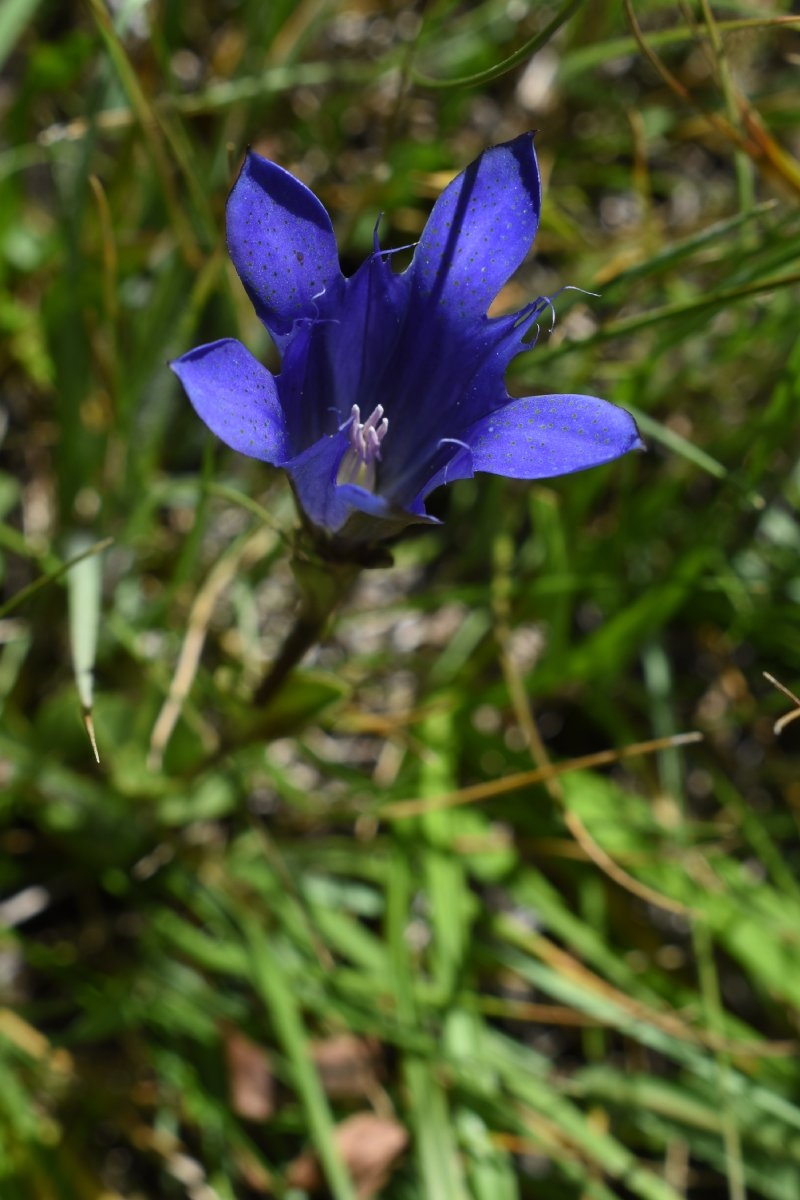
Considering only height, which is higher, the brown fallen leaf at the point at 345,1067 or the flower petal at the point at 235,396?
the flower petal at the point at 235,396

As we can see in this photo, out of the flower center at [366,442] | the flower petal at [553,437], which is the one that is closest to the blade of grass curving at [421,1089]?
the flower center at [366,442]

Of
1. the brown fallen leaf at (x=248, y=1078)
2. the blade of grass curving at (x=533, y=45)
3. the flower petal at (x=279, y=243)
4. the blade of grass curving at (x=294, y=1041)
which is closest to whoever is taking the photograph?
the flower petal at (x=279, y=243)

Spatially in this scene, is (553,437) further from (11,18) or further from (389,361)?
(11,18)

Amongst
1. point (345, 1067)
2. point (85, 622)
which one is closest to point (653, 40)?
point (85, 622)

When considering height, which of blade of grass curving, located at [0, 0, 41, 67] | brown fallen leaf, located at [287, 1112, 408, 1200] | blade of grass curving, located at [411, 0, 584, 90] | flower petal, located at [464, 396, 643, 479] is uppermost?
blade of grass curving, located at [0, 0, 41, 67]

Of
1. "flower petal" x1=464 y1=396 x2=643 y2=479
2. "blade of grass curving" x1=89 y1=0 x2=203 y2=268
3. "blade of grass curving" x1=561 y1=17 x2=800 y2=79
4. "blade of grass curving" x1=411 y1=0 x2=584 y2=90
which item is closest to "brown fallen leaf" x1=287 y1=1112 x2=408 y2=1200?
"flower petal" x1=464 y1=396 x2=643 y2=479

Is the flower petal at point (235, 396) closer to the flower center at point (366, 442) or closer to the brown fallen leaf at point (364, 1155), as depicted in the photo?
the flower center at point (366, 442)

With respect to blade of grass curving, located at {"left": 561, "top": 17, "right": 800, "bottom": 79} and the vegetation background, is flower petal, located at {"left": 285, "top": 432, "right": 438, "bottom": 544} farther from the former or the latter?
blade of grass curving, located at {"left": 561, "top": 17, "right": 800, "bottom": 79}

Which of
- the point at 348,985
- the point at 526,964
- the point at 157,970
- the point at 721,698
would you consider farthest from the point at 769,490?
the point at 157,970

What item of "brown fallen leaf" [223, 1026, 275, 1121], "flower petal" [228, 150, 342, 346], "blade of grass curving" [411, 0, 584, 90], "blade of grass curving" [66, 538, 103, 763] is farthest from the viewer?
"brown fallen leaf" [223, 1026, 275, 1121]
